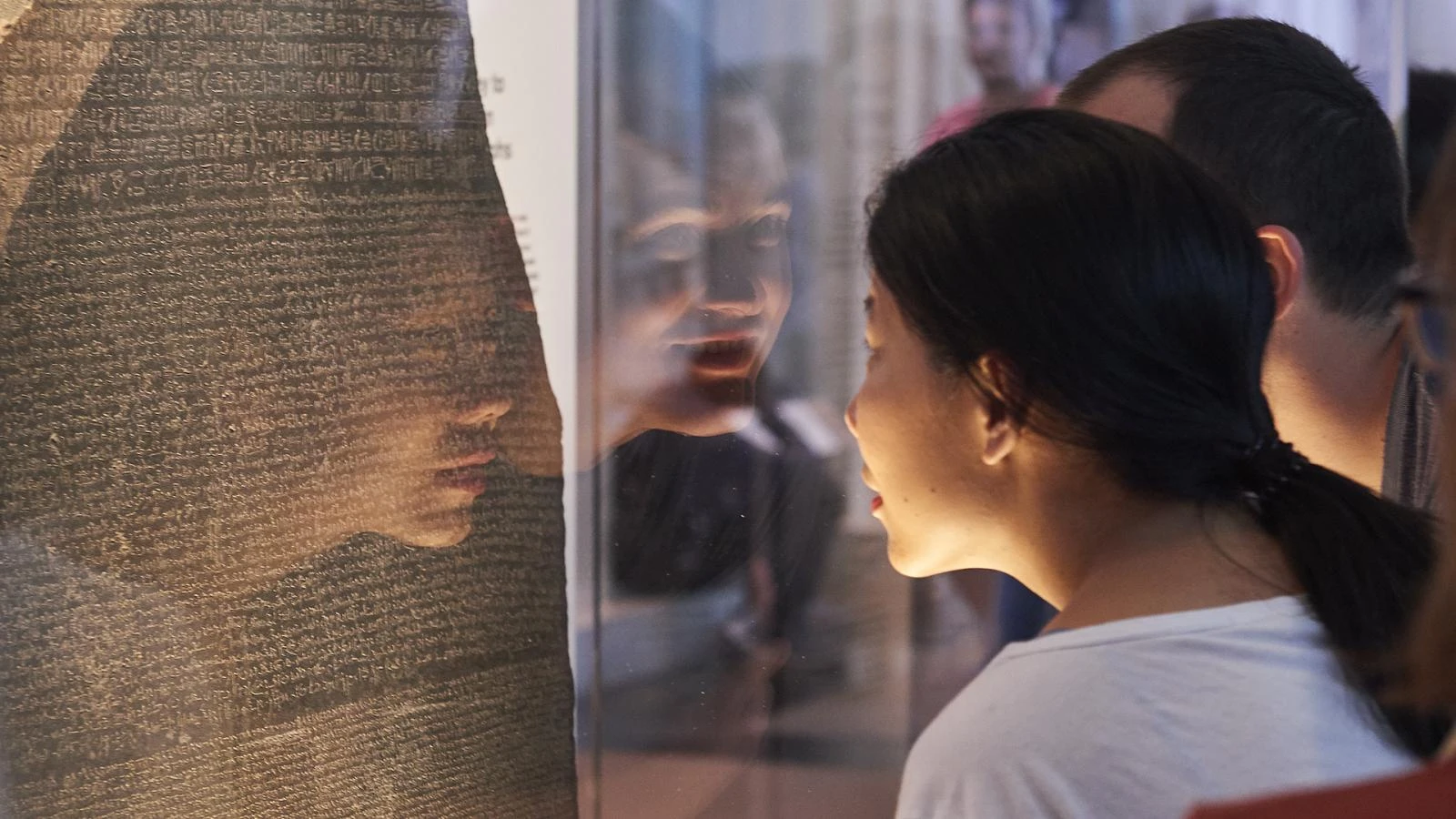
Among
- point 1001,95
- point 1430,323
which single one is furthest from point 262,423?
point 1001,95

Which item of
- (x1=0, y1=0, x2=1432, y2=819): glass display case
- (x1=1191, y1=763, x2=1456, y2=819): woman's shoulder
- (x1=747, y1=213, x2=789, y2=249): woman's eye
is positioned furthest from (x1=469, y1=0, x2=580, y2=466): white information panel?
(x1=1191, y1=763, x2=1456, y2=819): woman's shoulder

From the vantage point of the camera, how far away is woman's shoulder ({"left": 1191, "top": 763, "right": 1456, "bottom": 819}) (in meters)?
0.42

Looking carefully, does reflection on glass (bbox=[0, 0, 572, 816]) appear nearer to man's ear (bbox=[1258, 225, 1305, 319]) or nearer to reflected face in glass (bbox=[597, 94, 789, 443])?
reflected face in glass (bbox=[597, 94, 789, 443])

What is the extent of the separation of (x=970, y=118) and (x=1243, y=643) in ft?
3.59

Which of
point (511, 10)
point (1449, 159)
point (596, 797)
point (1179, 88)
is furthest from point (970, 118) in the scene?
point (1449, 159)

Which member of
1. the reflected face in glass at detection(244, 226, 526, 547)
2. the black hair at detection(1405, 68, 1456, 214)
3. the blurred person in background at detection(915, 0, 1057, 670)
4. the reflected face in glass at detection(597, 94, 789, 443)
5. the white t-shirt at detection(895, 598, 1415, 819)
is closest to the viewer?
the white t-shirt at detection(895, 598, 1415, 819)

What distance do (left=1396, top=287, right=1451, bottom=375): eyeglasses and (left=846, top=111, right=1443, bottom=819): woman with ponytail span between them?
234 millimetres

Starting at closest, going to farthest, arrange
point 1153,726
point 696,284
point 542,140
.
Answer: point 1153,726, point 542,140, point 696,284

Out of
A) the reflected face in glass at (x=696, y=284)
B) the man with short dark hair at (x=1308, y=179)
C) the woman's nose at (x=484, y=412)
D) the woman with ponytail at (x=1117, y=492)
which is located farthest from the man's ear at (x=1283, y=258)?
the woman's nose at (x=484, y=412)

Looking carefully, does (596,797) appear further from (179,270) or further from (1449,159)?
(1449,159)

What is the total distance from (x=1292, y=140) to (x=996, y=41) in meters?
0.71

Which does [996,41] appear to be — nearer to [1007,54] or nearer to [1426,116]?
[1007,54]

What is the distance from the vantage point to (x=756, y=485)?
5.15ft

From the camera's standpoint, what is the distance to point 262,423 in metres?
1.04
